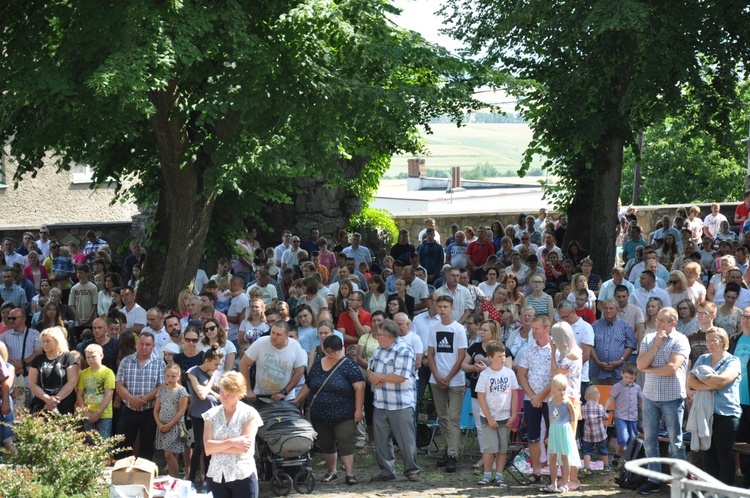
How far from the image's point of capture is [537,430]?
10570 mm

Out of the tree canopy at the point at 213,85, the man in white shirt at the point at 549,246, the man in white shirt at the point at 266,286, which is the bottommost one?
the man in white shirt at the point at 266,286

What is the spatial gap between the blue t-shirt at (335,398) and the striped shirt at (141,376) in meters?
1.64

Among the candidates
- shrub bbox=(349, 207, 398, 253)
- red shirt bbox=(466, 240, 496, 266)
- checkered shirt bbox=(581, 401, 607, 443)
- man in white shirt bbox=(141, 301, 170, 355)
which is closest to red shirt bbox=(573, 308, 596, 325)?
checkered shirt bbox=(581, 401, 607, 443)

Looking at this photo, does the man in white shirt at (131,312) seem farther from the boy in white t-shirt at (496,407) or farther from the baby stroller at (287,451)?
the boy in white t-shirt at (496,407)

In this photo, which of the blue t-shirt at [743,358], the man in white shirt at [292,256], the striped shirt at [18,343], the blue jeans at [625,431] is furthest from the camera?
the man in white shirt at [292,256]

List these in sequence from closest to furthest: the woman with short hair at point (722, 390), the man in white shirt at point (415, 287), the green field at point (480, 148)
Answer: the woman with short hair at point (722, 390) → the man in white shirt at point (415, 287) → the green field at point (480, 148)

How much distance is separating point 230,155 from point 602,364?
5.06 m

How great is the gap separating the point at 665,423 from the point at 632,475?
2.02 feet

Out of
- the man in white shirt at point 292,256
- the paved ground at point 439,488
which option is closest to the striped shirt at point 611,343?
the paved ground at point 439,488

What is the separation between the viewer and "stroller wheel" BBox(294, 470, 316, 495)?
10.2 meters

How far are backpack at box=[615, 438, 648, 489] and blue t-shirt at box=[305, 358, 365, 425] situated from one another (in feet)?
8.97

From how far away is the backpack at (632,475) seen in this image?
10109 mm

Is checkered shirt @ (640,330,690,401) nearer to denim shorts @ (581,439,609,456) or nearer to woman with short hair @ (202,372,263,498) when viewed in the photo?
denim shorts @ (581,439,609,456)

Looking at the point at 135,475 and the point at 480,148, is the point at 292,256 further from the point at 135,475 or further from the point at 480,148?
the point at 480,148
